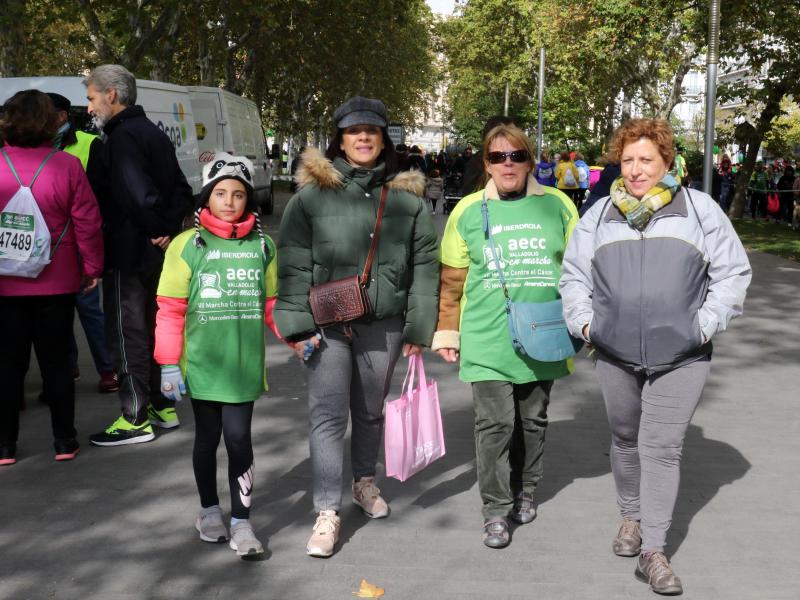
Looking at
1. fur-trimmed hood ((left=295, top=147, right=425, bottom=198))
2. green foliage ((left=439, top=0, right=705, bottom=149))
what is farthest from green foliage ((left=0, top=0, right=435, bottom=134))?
fur-trimmed hood ((left=295, top=147, right=425, bottom=198))

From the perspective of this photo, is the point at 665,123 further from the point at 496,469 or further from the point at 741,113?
the point at 741,113

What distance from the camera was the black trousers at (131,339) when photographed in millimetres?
6188

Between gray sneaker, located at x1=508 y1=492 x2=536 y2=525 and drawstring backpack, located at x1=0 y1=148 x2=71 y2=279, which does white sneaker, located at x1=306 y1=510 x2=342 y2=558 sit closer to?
gray sneaker, located at x1=508 y1=492 x2=536 y2=525

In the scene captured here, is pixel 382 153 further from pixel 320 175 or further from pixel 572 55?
pixel 572 55

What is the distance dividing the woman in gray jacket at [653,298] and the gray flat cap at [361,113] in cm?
91

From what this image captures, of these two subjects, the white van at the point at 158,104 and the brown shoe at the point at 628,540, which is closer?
the brown shoe at the point at 628,540

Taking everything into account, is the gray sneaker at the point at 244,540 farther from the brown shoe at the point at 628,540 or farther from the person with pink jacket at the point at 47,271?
the person with pink jacket at the point at 47,271

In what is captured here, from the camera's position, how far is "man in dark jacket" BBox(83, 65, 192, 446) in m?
5.99

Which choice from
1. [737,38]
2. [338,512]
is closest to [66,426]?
[338,512]

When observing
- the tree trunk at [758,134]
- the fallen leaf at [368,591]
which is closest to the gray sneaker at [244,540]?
the fallen leaf at [368,591]

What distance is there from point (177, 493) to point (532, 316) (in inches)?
76.0

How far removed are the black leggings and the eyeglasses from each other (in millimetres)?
1396

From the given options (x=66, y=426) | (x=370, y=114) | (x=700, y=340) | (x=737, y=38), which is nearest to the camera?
(x=700, y=340)

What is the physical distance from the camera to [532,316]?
15.0 feet
